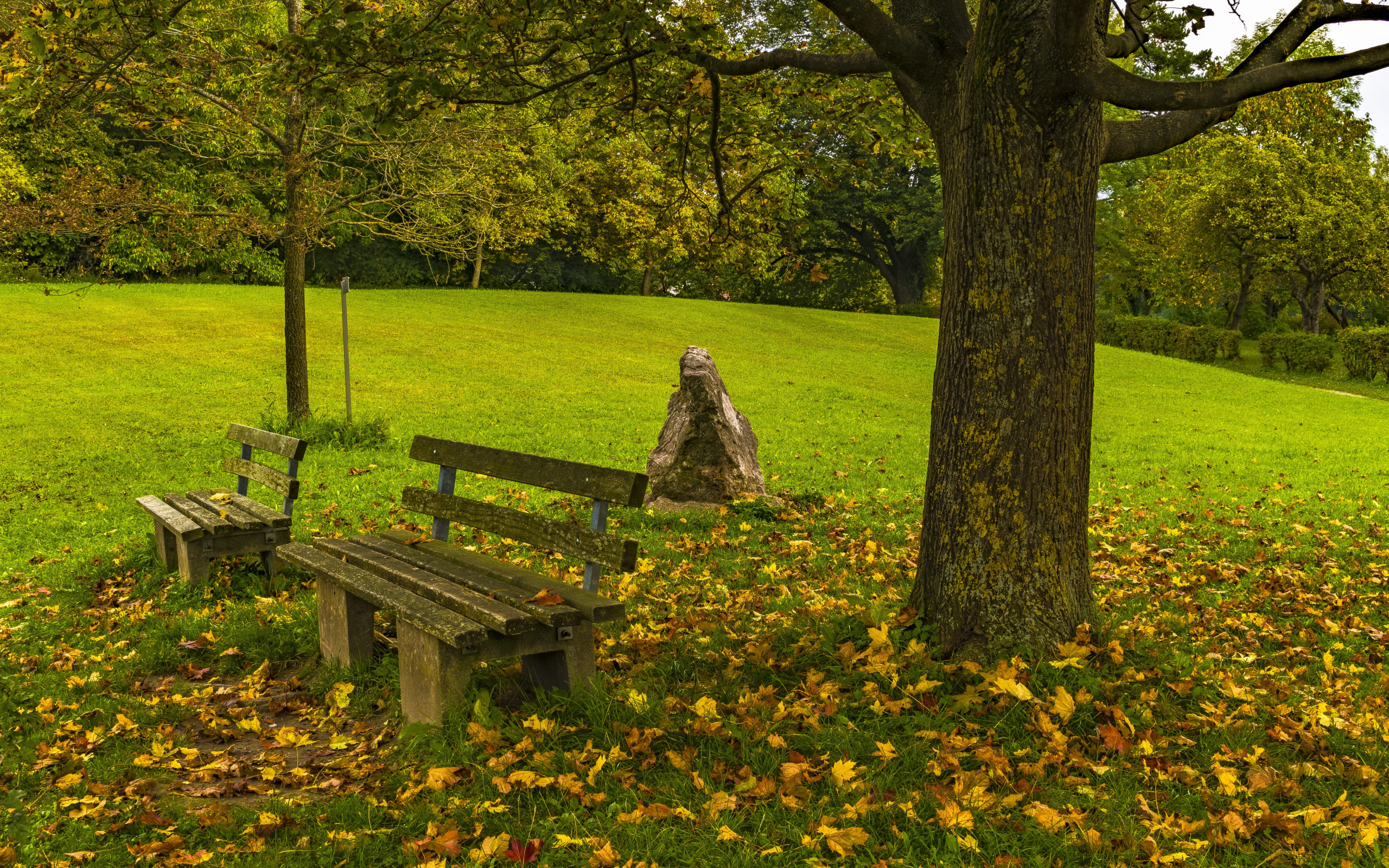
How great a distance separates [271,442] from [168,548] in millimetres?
1236

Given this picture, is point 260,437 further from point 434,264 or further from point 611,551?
point 434,264

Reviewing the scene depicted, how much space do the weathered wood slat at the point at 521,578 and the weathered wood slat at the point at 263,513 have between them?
3.81 ft

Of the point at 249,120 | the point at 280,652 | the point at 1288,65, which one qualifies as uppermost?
the point at 249,120

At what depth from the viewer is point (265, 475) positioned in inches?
256

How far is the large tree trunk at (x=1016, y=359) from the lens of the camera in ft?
13.4

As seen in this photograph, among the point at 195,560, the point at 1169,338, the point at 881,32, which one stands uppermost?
the point at 881,32

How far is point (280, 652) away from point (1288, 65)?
5718mm

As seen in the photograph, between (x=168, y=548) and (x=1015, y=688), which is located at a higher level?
(x=1015, y=688)

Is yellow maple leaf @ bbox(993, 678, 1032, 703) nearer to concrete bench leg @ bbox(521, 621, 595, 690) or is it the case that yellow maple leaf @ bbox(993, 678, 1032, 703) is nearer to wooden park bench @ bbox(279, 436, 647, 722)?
wooden park bench @ bbox(279, 436, 647, 722)

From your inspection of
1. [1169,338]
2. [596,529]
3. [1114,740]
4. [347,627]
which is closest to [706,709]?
[596,529]

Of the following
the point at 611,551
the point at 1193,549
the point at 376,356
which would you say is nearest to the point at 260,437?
the point at 611,551

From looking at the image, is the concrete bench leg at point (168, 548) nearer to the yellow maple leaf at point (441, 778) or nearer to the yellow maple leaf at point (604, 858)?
the yellow maple leaf at point (441, 778)

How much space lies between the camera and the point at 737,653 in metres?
4.62

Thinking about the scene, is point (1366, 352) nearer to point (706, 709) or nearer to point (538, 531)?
point (706, 709)
